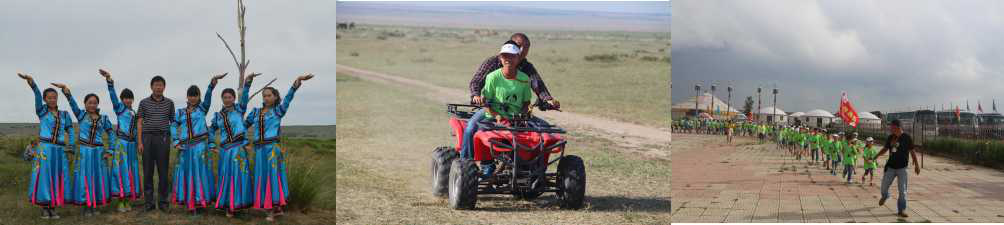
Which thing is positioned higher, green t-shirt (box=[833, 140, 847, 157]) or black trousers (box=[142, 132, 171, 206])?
black trousers (box=[142, 132, 171, 206])

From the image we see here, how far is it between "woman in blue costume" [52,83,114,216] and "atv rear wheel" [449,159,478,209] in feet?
12.6

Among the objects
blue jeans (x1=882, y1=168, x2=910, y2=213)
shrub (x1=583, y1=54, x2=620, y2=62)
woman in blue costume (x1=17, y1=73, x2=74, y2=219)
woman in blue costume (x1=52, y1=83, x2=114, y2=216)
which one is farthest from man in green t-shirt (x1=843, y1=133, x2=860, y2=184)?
woman in blue costume (x1=17, y1=73, x2=74, y2=219)

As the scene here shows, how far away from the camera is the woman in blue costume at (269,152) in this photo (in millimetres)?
7078

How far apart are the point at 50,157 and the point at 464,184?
4.40 metres

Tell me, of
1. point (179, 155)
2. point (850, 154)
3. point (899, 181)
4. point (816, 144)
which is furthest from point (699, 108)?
point (179, 155)

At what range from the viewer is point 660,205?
8.34m

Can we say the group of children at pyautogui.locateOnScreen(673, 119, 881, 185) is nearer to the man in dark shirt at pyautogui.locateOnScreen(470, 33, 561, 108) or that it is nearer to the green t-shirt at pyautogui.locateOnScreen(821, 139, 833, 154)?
the green t-shirt at pyautogui.locateOnScreen(821, 139, 833, 154)

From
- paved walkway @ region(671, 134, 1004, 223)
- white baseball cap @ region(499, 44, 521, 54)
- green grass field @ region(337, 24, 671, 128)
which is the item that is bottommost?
paved walkway @ region(671, 134, 1004, 223)

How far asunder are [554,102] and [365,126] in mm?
5164

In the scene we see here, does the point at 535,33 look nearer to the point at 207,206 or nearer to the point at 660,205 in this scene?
the point at 660,205

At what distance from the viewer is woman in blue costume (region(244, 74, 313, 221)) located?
708 cm

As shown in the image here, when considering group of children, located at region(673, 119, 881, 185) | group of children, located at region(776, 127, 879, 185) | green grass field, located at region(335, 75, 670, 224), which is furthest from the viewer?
group of children, located at region(673, 119, 881, 185)

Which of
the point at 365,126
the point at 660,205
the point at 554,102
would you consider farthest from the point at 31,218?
the point at 660,205

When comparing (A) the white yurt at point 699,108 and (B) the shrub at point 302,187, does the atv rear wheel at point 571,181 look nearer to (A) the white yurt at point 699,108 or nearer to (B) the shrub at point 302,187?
(B) the shrub at point 302,187
